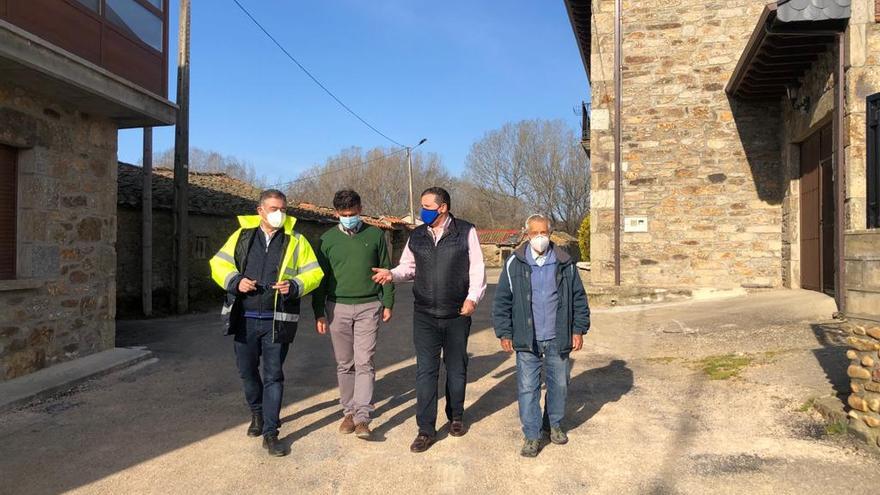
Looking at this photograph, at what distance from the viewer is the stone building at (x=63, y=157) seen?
5691 mm

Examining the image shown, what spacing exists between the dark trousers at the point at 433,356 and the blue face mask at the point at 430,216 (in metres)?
0.64

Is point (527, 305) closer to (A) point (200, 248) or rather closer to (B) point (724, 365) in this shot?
(B) point (724, 365)

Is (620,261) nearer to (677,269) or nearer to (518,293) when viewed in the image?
(677,269)

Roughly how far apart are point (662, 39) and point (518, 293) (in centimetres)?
930

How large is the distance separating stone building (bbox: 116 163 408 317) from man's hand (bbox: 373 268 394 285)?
652 centimetres

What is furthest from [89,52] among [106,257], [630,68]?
[630,68]

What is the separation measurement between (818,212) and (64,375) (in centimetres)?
1010

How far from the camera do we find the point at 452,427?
14.5 ft

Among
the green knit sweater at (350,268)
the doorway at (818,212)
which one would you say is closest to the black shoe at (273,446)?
the green knit sweater at (350,268)

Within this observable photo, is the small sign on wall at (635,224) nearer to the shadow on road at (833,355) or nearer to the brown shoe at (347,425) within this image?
the shadow on road at (833,355)

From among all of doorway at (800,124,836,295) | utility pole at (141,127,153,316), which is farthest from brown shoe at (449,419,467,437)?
utility pole at (141,127,153,316)

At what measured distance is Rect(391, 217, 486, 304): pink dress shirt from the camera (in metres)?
4.27

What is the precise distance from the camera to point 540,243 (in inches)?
161

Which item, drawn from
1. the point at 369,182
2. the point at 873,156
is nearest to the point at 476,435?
the point at 873,156
